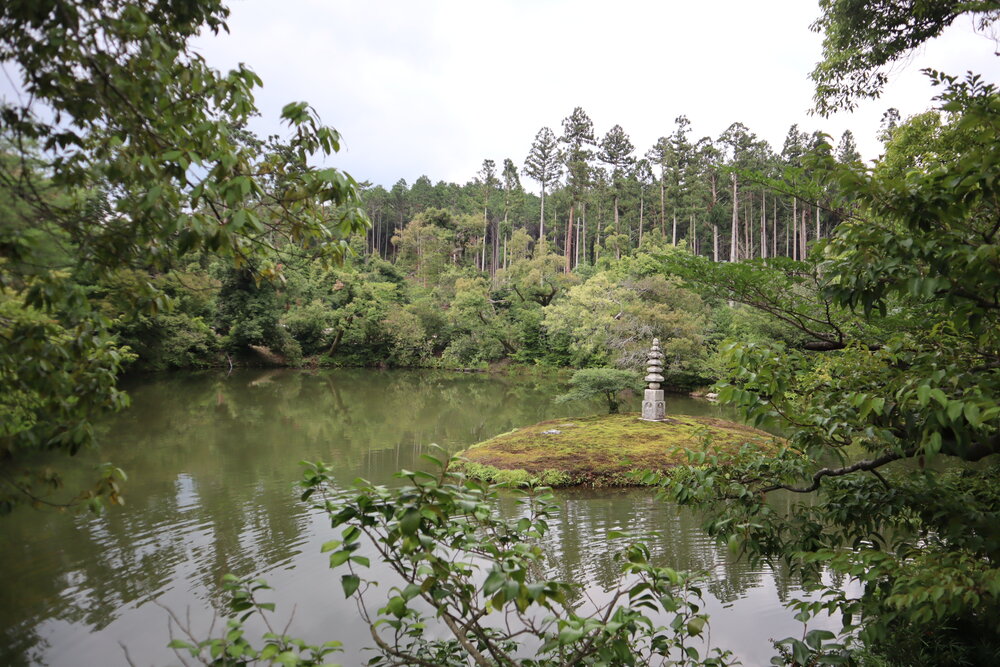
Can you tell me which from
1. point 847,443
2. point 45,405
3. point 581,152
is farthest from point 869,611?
point 581,152

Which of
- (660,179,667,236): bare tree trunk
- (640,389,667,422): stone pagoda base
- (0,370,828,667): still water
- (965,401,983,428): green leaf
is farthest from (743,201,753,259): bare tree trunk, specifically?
(965,401,983,428): green leaf

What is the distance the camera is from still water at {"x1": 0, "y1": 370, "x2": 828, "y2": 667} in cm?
356

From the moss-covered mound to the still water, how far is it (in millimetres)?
461

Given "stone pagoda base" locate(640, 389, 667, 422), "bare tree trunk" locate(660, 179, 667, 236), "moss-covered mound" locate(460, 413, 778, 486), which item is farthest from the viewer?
"bare tree trunk" locate(660, 179, 667, 236)

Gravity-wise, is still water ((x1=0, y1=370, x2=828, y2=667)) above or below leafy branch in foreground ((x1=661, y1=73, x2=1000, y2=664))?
below

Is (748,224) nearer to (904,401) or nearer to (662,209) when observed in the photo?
(662,209)

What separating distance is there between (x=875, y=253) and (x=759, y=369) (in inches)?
19.2

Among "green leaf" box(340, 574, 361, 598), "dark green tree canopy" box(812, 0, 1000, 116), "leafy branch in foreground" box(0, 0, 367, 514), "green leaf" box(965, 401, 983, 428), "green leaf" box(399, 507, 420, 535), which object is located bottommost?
"green leaf" box(340, 574, 361, 598)

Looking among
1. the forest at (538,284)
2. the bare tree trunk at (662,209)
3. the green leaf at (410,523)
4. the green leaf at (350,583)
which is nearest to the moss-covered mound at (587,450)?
the forest at (538,284)

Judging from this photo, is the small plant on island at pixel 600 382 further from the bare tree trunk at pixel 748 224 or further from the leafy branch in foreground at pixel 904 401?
the bare tree trunk at pixel 748 224

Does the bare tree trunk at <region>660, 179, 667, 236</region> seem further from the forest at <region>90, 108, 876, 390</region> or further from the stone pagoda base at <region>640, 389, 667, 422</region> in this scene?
the stone pagoda base at <region>640, 389, 667, 422</region>

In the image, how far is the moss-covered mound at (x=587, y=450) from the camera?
6.93 metres

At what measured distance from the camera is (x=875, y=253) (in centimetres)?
149

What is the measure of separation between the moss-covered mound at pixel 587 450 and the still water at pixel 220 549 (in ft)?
1.51
